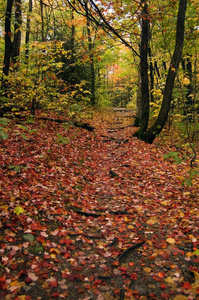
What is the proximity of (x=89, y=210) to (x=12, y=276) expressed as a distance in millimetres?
2366

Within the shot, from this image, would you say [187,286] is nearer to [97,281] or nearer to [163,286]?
[163,286]

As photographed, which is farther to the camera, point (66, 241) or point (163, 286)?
point (66, 241)

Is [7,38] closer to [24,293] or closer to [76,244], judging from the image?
[76,244]

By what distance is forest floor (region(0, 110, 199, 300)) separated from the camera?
285 cm

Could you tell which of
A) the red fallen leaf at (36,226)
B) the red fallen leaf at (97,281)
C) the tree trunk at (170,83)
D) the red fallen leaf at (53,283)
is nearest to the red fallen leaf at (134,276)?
the red fallen leaf at (97,281)

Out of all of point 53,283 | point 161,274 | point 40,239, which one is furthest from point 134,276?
point 40,239

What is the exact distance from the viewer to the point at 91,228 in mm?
4254

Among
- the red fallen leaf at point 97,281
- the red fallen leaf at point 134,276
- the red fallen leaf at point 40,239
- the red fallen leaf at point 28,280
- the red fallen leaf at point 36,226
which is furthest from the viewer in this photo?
the red fallen leaf at point 36,226

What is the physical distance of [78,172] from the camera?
6.58 meters

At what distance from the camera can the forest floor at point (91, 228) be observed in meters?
2.85

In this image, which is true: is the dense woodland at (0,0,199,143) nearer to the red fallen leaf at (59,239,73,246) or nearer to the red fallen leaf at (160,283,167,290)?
the red fallen leaf at (160,283,167,290)

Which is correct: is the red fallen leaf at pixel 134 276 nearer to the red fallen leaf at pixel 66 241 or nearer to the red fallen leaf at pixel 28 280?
the red fallen leaf at pixel 66 241

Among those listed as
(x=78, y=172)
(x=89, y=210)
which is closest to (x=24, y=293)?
(x=89, y=210)

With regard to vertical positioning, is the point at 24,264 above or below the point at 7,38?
below
